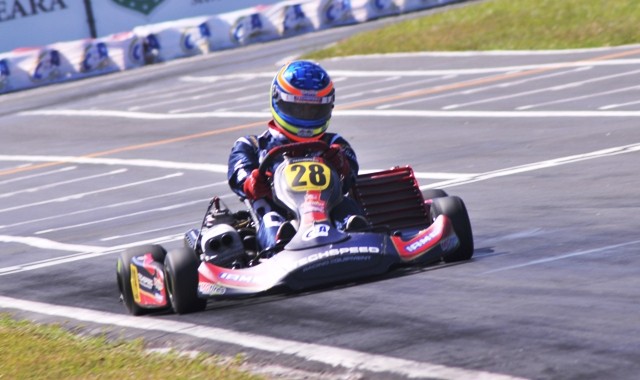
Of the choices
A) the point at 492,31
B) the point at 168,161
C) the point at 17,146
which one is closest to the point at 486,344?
the point at 168,161

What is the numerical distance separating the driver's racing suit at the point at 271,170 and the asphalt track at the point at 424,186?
1.79 ft

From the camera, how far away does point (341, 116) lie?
2281 centimetres

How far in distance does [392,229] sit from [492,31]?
21.9 metres

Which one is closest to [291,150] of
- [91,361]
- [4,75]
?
[91,361]

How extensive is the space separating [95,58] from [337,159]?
102ft

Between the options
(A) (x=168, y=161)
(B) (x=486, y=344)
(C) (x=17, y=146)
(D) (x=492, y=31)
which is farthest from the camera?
(D) (x=492, y=31)

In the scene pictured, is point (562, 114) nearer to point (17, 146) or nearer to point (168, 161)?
point (168, 161)

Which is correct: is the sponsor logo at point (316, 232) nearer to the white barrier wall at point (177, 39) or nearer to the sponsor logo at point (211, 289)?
the sponsor logo at point (211, 289)

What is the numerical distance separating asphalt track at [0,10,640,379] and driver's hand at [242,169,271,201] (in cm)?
83

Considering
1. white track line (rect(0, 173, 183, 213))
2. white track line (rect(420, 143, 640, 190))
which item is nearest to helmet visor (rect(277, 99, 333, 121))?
white track line (rect(420, 143, 640, 190))

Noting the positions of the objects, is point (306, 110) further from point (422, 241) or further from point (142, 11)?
point (142, 11)

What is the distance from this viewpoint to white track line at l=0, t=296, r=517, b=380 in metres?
5.86

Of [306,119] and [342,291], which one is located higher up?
[306,119]

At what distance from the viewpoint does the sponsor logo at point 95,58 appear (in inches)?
1542
